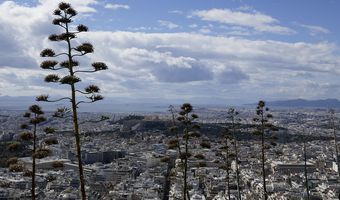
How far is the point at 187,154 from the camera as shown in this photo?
1770 centimetres

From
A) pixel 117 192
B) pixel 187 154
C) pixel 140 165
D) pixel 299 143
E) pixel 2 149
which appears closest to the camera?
pixel 187 154

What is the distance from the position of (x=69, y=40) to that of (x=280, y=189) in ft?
145

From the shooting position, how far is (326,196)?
5025 cm

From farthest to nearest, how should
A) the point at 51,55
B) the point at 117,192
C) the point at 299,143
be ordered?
1. the point at 299,143
2. the point at 117,192
3. the point at 51,55

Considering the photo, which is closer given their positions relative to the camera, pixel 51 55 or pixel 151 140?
pixel 51 55

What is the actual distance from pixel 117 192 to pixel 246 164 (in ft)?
105

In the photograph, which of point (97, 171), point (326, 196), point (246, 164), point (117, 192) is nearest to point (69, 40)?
point (117, 192)

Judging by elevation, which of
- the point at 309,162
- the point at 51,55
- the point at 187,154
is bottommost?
the point at 309,162

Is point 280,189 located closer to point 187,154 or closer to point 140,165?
point 140,165

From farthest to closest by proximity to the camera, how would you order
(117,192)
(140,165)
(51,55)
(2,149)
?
(140,165) → (2,149) → (117,192) → (51,55)

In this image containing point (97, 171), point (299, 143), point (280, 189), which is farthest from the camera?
A: point (299, 143)

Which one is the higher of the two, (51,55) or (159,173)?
(51,55)

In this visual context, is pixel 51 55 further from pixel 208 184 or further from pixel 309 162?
pixel 309 162

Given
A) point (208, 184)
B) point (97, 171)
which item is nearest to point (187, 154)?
point (208, 184)
